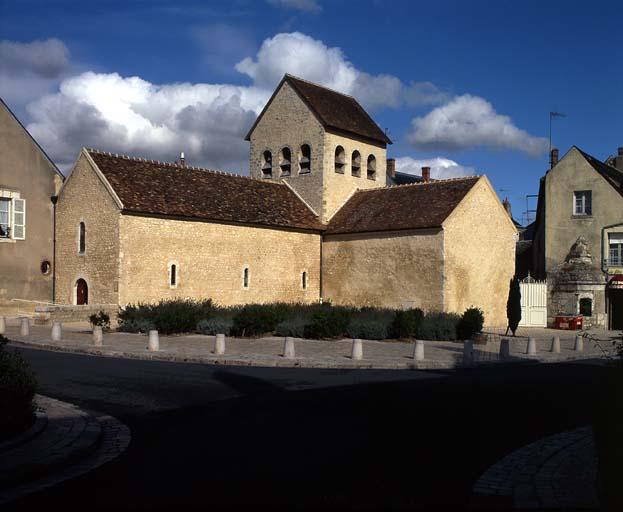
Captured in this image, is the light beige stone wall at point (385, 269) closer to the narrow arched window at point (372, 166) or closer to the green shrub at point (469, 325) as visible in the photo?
the green shrub at point (469, 325)

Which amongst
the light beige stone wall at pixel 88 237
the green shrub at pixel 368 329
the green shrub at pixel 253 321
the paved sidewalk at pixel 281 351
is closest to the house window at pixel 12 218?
the light beige stone wall at pixel 88 237

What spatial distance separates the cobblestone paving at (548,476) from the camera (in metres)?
5.96

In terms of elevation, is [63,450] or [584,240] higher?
[584,240]

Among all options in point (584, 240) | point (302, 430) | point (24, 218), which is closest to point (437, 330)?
point (584, 240)

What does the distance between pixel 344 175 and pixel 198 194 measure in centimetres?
902

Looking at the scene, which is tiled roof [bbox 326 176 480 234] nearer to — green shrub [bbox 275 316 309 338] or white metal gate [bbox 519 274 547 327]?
white metal gate [bbox 519 274 547 327]

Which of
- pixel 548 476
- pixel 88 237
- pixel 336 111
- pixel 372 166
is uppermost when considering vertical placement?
pixel 336 111

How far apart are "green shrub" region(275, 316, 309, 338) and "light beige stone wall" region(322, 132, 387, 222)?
37.4 ft

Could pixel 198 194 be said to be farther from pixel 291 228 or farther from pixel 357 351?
pixel 357 351

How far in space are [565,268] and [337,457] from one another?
1148 inches

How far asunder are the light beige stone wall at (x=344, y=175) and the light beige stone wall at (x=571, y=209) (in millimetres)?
8911

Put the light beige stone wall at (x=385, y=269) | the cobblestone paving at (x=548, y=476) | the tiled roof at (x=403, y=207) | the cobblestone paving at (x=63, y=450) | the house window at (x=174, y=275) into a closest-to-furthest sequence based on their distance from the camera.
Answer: the cobblestone paving at (x=548, y=476) → the cobblestone paving at (x=63, y=450) → the house window at (x=174, y=275) → the light beige stone wall at (x=385, y=269) → the tiled roof at (x=403, y=207)

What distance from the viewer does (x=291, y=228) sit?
107ft

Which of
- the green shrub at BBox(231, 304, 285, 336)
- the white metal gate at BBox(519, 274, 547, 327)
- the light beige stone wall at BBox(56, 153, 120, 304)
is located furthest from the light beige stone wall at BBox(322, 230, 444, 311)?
the light beige stone wall at BBox(56, 153, 120, 304)
